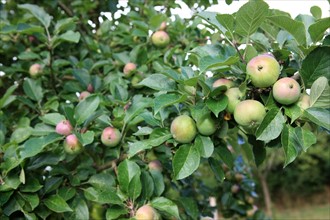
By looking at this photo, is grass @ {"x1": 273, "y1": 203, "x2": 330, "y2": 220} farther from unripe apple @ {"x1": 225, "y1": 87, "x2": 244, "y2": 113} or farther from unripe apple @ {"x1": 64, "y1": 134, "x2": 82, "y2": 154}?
unripe apple @ {"x1": 225, "y1": 87, "x2": 244, "y2": 113}

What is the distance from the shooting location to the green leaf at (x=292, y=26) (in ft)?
3.02

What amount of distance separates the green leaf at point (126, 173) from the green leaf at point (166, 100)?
23cm

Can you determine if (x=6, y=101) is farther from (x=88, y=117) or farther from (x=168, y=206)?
(x=168, y=206)

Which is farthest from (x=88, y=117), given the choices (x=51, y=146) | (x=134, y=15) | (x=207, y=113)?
(x=134, y=15)

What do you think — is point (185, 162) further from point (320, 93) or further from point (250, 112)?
point (320, 93)

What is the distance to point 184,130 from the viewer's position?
39.9 inches

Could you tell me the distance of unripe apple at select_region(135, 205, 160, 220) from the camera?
104 centimetres

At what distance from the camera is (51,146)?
131cm

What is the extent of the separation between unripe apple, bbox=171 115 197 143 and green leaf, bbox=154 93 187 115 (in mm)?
66

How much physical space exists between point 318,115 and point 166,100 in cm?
33

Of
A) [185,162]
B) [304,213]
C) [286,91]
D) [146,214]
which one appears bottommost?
[304,213]

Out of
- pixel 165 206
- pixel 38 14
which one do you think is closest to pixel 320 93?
pixel 165 206

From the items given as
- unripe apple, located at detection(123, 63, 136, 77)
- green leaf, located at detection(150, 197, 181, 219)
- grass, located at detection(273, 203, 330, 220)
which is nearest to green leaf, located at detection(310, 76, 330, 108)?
green leaf, located at detection(150, 197, 181, 219)

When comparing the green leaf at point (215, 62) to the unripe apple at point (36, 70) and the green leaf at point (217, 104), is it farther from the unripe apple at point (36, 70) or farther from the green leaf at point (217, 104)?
the unripe apple at point (36, 70)
